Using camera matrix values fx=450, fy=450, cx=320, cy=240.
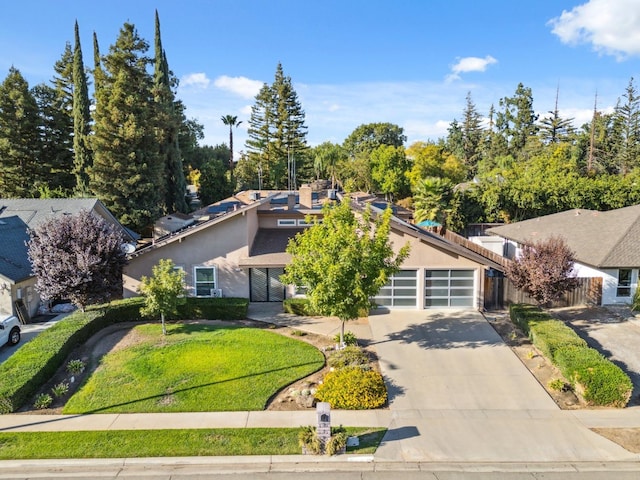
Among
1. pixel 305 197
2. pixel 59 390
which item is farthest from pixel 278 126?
pixel 59 390

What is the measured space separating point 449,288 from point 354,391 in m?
10.7

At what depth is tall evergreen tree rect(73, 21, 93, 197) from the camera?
41.5m

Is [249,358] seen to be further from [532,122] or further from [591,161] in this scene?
[532,122]

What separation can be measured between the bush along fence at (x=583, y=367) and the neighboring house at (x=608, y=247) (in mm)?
5330

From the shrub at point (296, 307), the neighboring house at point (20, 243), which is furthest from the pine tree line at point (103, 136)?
the shrub at point (296, 307)

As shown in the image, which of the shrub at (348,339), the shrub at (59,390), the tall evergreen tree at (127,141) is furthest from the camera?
the tall evergreen tree at (127,141)

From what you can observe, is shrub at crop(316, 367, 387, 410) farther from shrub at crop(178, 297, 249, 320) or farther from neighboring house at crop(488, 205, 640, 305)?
neighboring house at crop(488, 205, 640, 305)

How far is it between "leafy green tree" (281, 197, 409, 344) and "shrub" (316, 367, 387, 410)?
8.93ft

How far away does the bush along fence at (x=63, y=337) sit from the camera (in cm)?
1334

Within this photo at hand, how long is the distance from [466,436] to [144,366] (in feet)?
→ 35.1

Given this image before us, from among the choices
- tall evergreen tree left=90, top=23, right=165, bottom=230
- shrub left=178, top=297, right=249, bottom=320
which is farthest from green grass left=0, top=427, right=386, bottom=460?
tall evergreen tree left=90, top=23, right=165, bottom=230

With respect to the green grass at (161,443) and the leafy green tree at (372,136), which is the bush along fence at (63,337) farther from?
the leafy green tree at (372,136)

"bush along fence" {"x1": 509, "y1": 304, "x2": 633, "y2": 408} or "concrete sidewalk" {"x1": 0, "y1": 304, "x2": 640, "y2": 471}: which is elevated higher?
"bush along fence" {"x1": 509, "y1": 304, "x2": 633, "y2": 408}

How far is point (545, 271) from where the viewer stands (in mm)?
19297
